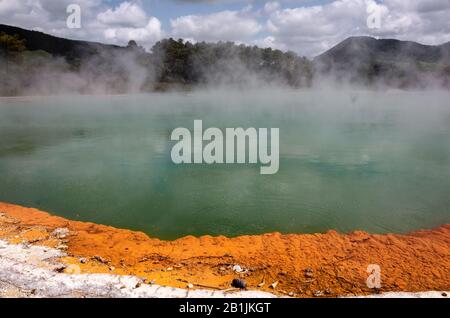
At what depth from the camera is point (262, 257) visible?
4793 millimetres

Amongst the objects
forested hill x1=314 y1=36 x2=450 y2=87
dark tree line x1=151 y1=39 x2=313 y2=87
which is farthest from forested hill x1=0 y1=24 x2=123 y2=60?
forested hill x1=314 y1=36 x2=450 y2=87

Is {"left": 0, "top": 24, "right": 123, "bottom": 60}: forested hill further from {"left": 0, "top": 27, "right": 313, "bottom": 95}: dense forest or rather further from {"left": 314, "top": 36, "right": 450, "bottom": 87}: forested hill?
{"left": 314, "top": 36, "right": 450, "bottom": 87}: forested hill

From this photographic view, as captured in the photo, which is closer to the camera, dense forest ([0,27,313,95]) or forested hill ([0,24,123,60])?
dense forest ([0,27,313,95])

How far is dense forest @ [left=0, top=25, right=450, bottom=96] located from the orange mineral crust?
33344mm

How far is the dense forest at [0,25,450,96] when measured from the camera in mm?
37750

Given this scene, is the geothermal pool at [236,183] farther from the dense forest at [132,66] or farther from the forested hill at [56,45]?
the forested hill at [56,45]

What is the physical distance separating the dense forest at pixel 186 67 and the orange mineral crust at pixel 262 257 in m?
33.3

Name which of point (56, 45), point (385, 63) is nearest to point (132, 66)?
point (56, 45)

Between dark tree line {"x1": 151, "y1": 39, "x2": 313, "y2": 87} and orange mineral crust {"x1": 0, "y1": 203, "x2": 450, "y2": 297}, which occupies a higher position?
dark tree line {"x1": 151, "y1": 39, "x2": 313, "y2": 87}

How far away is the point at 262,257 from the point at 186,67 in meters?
43.0

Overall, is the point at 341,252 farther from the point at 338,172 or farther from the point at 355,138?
the point at 355,138

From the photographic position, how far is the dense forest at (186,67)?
3775cm

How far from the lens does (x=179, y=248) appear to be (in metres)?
5.13
